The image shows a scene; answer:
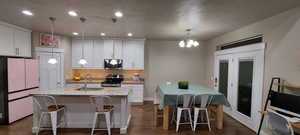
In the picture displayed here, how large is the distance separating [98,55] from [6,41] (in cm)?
247

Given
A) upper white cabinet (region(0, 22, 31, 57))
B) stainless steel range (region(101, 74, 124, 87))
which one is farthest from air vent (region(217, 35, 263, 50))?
upper white cabinet (region(0, 22, 31, 57))

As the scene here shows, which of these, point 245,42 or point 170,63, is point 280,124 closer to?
point 245,42

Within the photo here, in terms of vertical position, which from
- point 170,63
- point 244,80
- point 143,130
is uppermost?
point 170,63

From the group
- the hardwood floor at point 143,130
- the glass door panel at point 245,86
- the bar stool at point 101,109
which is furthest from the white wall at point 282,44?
the bar stool at point 101,109

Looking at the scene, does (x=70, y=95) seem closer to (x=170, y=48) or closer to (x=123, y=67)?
(x=123, y=67)

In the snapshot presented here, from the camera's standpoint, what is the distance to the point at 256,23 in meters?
3.25

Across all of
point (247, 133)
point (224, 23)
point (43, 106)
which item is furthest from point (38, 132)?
point (224, 23)

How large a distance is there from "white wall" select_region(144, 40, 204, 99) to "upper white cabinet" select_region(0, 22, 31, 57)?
378 centimetres

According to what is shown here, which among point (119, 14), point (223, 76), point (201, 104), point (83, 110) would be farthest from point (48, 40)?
point (223, 76)

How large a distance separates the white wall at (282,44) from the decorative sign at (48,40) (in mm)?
5634

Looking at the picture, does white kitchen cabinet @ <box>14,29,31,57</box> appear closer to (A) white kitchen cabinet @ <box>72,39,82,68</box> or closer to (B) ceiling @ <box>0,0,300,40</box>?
(B) ceiling @ <box>0,0,300,40</box>

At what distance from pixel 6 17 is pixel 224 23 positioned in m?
4.83

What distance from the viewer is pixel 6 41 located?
3.61 m

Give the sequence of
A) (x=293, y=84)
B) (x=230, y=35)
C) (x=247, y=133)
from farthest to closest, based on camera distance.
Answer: (x=230, y=35) → (x=247, y=133) → (x=293, y=84)
